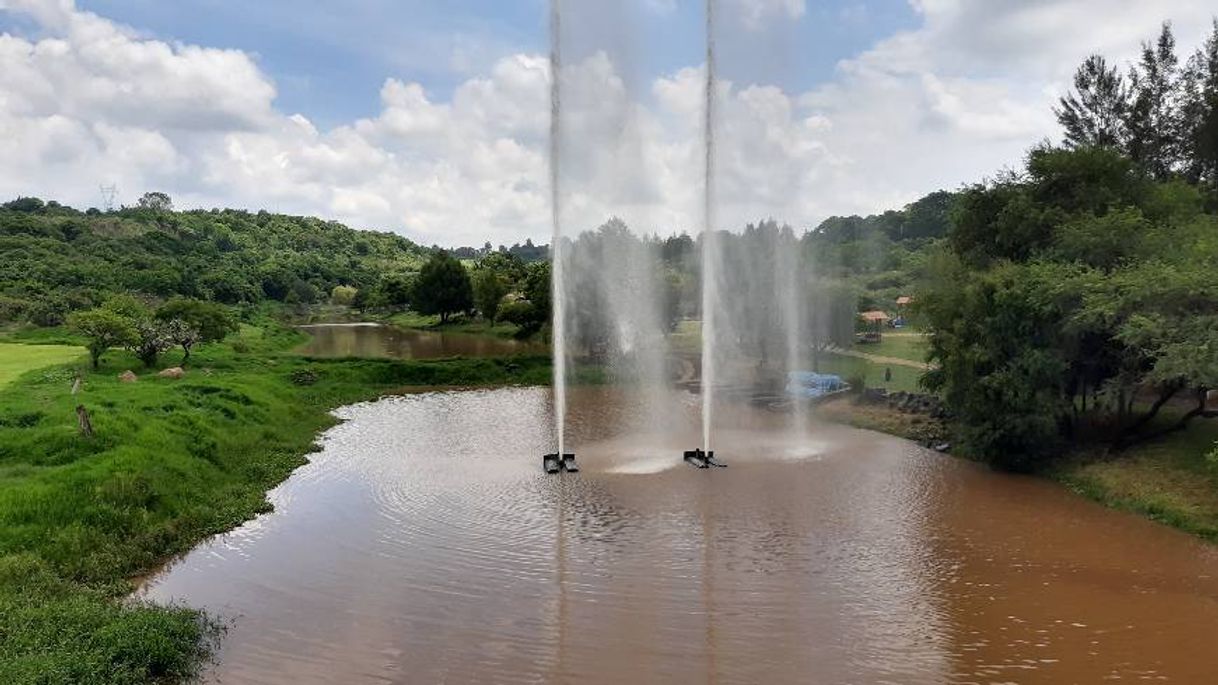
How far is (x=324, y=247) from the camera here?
14150 centimetres

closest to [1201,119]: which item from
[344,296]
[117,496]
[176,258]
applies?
[117,496]

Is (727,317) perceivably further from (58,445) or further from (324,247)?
(324,247)

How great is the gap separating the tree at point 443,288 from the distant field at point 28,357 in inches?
1312

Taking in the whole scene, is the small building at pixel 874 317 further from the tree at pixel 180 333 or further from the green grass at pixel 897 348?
the tree at pixel 180 333

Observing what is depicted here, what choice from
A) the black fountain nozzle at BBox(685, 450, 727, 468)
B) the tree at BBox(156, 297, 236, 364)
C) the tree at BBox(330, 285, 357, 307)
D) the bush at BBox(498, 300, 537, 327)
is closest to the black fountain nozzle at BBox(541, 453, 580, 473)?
the black fountain nozzle at BBox(685, 450, 727, 468)

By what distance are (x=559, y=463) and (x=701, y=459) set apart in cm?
439

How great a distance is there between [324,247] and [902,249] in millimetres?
101383

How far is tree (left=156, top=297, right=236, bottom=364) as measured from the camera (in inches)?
1545

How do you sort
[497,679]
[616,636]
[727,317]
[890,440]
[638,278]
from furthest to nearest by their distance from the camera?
[727,317]
[638,278]
[890,440]
[616,636]
[497,679]

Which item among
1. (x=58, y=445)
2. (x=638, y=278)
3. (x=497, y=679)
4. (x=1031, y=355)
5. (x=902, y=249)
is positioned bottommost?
(x=497, y=679)

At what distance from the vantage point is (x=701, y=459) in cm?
2419

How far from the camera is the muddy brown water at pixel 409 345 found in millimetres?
52781

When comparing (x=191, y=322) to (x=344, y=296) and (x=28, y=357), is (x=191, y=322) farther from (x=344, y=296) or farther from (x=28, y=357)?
(x=344, y=296)

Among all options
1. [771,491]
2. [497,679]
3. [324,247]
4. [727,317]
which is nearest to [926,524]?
[771,491]
